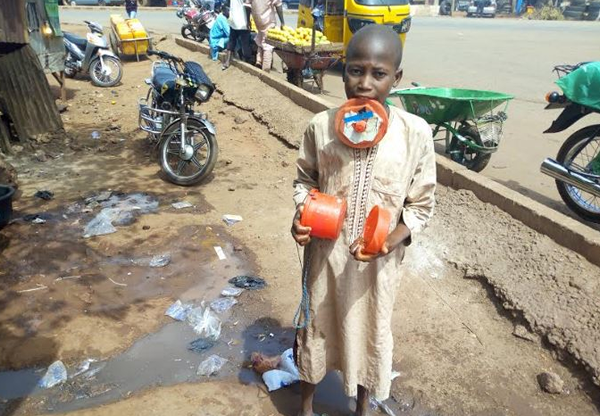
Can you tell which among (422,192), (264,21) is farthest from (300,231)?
(264,21)

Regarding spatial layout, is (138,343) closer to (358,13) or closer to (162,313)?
(162,313)

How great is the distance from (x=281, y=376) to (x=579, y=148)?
11.6 ft

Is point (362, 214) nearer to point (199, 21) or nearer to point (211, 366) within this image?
point (211, 366)

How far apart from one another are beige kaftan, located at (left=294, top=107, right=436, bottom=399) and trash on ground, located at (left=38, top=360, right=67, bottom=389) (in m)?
1.39

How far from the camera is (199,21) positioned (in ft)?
42.7

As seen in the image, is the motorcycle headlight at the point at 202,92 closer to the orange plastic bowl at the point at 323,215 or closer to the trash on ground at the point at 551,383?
the orange plastic bowl at the point at 323,215

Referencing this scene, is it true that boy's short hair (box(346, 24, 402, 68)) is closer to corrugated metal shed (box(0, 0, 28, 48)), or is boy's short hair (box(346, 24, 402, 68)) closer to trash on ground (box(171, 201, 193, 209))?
trash on ground (box(171, 201, 193, 209))

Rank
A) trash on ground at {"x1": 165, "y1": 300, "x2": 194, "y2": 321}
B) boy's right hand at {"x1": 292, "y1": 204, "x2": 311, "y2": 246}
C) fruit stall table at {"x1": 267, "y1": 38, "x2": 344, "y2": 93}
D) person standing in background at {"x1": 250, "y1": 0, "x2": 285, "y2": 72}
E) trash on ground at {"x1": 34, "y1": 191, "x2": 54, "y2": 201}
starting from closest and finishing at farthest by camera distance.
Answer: boy's right hand at {"x1": 292, "y1": 204, "x2": 311, "y2": 246} → trash on ground at {"x1": 165, "y1": 300, "x2": 194, "y2": 321} → trash on ground at {"x1": 34, "y1": 191, "x2": 54, "y2": 201} → fruit stall table at {"x1": 267, "y1": 38, "x2": 344, "y2": 93} → person standing in background at {"x1": 250, "y1": 0, "x2": 285, "y2": 72}

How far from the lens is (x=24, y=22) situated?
7.34m

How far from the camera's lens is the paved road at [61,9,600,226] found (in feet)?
19.2

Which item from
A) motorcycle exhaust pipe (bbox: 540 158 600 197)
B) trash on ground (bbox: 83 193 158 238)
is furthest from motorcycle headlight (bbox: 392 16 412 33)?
trash on ground (bbox: 83 193 158 238)

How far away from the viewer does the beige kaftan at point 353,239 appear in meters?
1.88

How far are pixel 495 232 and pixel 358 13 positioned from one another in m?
7.24

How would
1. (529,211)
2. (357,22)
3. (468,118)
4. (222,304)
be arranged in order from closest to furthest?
(222,304), (529,211), (468,118), (357,22)
